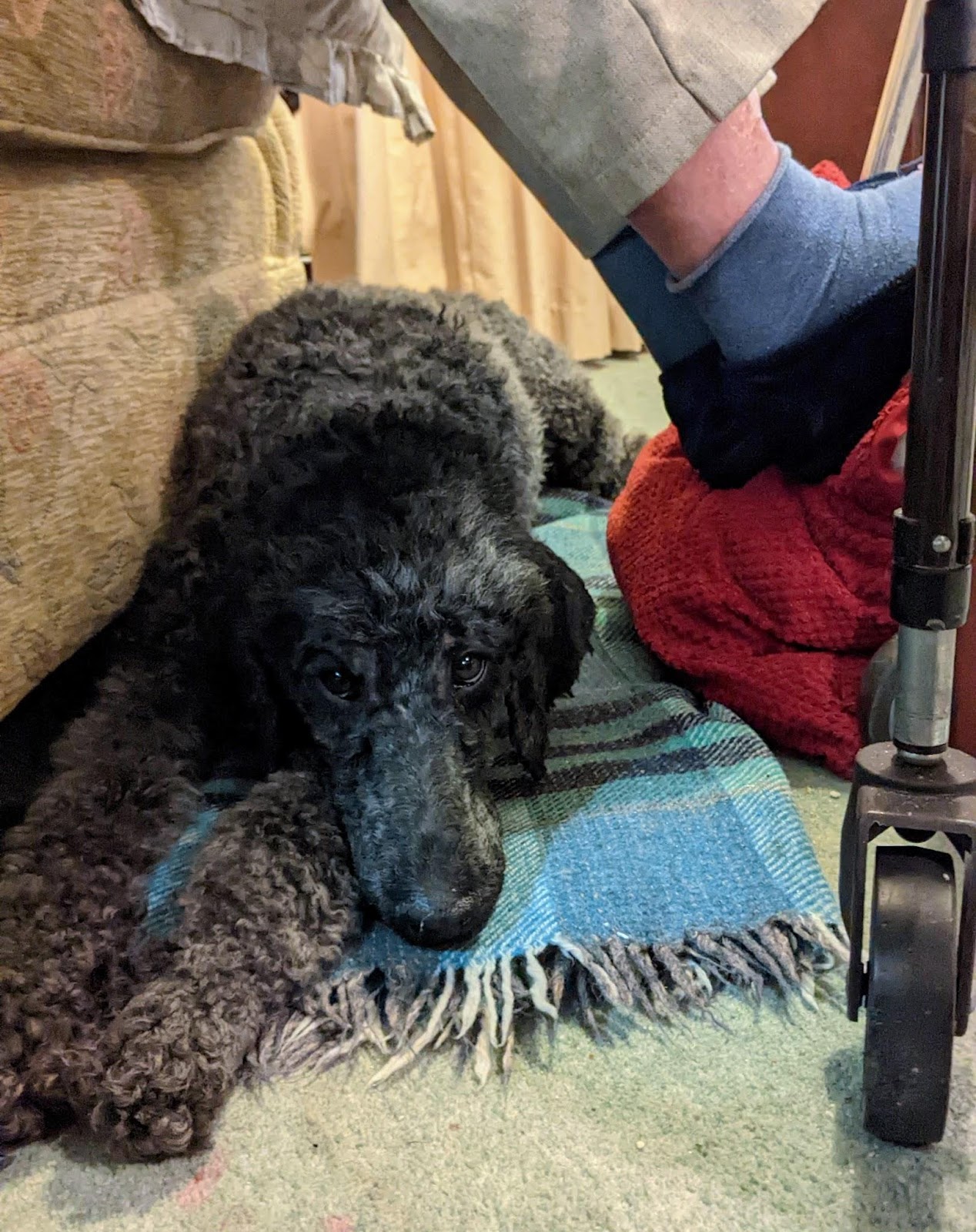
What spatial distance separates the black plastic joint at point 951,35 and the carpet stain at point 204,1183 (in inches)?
42.0

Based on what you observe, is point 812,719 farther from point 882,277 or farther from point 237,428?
point 237,428

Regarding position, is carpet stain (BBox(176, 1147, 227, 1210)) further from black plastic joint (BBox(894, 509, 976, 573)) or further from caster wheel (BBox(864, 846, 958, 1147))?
black plastic joint (BBox(894, 509, 976, 573))

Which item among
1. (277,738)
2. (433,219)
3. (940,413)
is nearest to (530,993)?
(277,738)

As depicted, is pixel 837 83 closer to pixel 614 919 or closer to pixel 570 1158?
pixel 614 919

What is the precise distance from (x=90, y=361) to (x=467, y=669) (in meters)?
0.63

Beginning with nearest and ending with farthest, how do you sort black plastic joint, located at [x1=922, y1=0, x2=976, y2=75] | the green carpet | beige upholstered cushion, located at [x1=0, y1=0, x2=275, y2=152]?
black plastic joint, located at [x1=922, y1=0, x2=976, y2=75], the green carpet, beige upholstered cushion, located at [x1=0, y1=0, x2=275, y2=152]

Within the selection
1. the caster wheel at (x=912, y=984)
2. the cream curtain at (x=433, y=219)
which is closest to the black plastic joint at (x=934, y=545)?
the caster wheel at (x=912, y=984)

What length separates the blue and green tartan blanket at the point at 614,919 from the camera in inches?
40.8

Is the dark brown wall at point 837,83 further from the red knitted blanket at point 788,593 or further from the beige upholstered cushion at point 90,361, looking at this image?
the beige upholstered cushion at point 90,361

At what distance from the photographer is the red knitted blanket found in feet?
4.67

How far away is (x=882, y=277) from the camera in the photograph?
4.03 ft

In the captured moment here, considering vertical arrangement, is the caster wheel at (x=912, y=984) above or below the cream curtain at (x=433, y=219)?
below

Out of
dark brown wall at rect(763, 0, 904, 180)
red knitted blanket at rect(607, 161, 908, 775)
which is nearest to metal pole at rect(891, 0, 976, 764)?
red knitted blanket at rect(607, 161, 908, 775)

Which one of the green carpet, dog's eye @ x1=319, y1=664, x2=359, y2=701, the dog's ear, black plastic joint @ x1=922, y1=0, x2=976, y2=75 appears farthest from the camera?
the dog's ear
